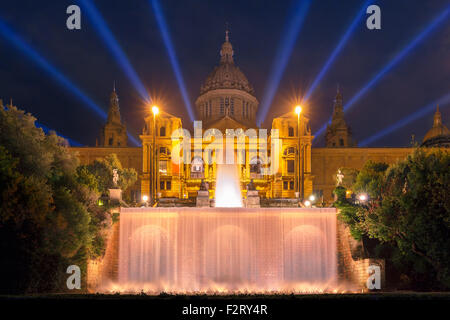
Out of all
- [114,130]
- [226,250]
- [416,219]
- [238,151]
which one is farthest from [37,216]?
[114,130]

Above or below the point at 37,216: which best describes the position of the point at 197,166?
above

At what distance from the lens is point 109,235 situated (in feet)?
81.4

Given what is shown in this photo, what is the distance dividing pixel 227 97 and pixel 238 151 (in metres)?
18.9

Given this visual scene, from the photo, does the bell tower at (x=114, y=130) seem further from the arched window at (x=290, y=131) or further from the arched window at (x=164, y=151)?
the arched window at (x=290, y=131)

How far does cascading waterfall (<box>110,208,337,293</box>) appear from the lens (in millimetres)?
24188

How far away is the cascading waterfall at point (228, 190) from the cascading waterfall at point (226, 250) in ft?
34.0

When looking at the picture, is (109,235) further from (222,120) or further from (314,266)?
(222,120)

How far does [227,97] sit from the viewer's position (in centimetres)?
7950

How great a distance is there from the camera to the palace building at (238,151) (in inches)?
2422

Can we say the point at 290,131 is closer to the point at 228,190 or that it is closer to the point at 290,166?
the point at 290,166

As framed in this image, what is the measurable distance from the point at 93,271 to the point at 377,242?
693 inches

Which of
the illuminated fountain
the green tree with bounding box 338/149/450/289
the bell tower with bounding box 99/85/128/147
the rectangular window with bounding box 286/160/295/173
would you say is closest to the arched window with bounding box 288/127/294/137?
the rectangular window with bounding box 286/160/295/173
